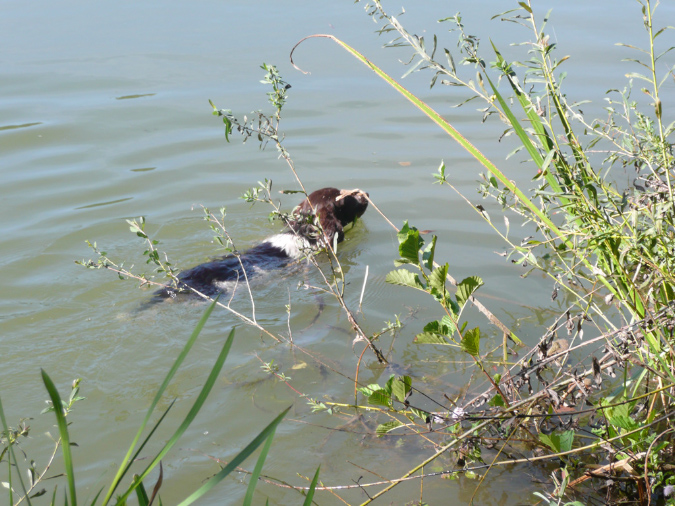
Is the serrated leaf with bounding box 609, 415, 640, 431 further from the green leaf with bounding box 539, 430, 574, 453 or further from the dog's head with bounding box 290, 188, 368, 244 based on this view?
the dog's head with bounding box 290, 188, 368, 244

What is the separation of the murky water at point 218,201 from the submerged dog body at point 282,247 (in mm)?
230

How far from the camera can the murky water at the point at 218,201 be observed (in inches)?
158

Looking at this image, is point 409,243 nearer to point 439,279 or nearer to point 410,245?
point 410,245

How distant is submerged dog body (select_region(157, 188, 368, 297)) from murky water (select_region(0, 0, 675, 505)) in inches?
9.1

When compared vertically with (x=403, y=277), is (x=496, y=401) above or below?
below

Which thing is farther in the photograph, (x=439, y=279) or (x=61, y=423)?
(x=439, y=279)

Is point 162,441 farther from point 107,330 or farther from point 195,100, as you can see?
point 195,100

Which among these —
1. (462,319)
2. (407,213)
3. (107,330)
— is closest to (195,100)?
(407,213)

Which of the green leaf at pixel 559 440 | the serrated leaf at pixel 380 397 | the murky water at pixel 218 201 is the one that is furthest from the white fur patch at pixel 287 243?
the green leaf at pixel 559 440

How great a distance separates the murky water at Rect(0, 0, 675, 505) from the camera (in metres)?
4.00

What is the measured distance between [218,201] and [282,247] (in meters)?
1.19

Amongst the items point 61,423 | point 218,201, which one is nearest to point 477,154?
point 61,423

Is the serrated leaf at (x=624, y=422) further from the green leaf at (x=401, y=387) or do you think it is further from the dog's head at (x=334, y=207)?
the dog's head at (x=334, y=207)

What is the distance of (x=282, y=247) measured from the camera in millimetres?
6414
